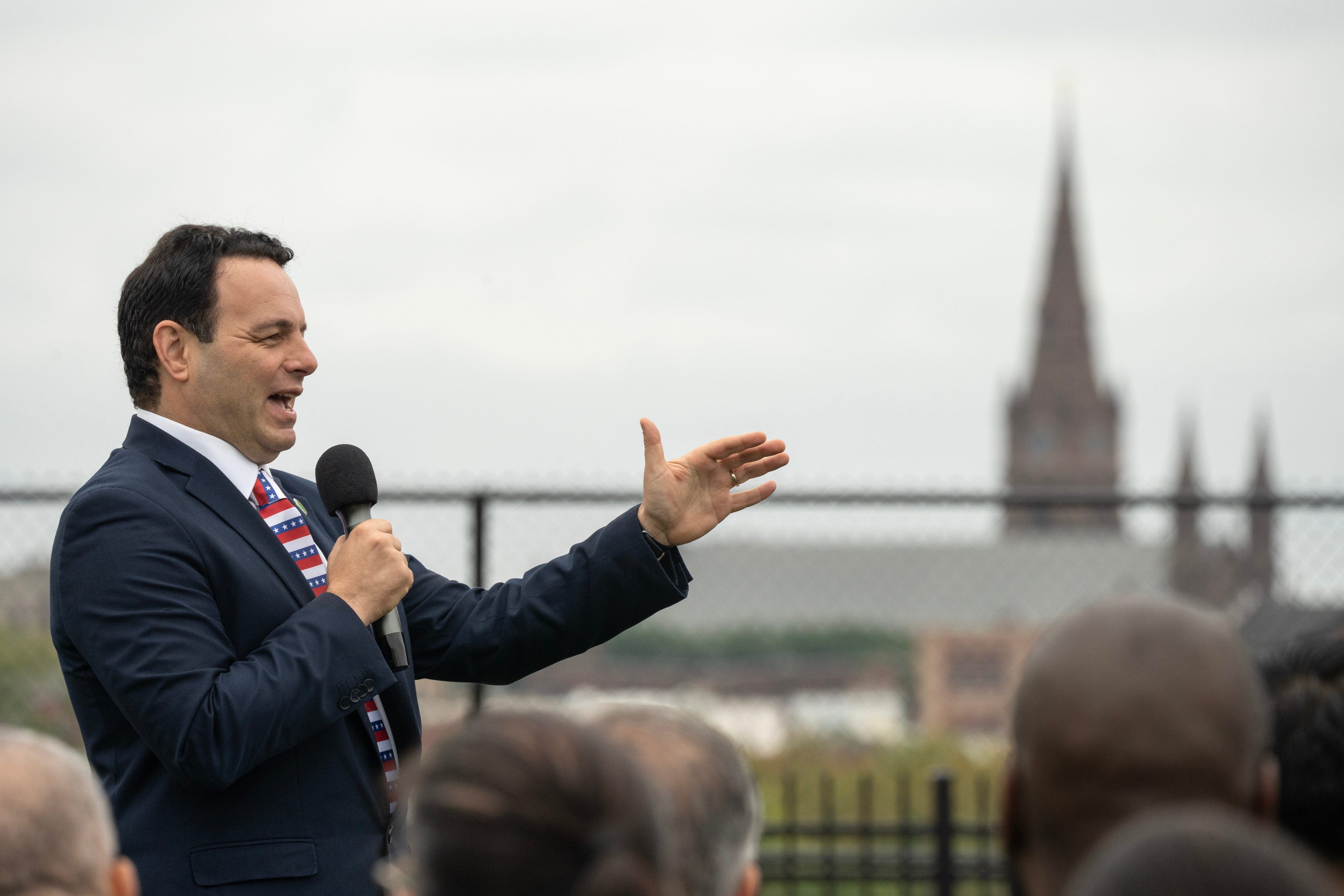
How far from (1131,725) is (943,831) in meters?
3.62

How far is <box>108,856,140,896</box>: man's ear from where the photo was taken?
1.51 m

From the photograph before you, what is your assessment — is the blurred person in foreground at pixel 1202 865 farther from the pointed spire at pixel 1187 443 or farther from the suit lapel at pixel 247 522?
the pointed spire at pixel 1187 443

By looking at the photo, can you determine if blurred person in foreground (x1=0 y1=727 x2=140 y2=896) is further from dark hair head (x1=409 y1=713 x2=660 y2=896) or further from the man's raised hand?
the man's raised hand

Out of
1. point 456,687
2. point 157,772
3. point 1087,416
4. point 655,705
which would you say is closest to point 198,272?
point 157,772

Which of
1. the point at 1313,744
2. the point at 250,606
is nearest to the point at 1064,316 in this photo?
the point at 250,606

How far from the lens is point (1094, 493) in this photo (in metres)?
5.36

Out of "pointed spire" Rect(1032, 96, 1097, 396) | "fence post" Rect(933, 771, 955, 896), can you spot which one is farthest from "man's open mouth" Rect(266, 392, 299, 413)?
"pointed spire" Rect(1032, 96, 1097, 396)

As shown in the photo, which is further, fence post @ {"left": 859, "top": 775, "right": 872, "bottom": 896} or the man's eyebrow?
fence post @ {"left": 859, "top": 775, "right": 872, "bottom": 896}

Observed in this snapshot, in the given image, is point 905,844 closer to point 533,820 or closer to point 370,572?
point 370,572

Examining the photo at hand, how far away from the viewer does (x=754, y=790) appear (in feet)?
5.14

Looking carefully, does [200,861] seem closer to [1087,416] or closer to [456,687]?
[456,687]

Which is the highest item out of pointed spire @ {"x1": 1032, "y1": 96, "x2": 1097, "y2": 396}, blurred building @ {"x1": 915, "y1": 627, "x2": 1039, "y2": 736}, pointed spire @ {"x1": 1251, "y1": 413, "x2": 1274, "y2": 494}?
pointed spire @ {"x1": 1032, "y1": 96, "x2": 1097, "y2": 396}

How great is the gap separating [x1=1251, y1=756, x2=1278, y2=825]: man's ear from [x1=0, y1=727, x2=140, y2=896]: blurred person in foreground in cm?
127

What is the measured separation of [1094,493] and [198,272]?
3834mm
